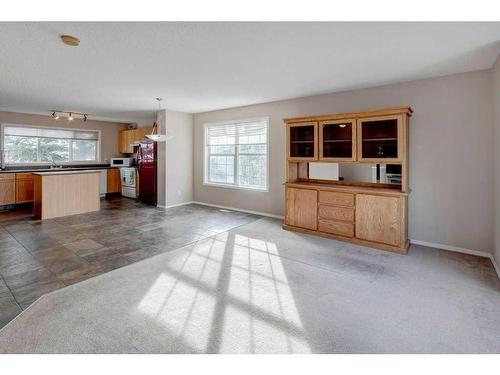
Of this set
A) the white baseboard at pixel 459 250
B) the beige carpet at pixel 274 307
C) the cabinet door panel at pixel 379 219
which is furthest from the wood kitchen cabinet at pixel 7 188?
the white baseboard at pixel 459 250

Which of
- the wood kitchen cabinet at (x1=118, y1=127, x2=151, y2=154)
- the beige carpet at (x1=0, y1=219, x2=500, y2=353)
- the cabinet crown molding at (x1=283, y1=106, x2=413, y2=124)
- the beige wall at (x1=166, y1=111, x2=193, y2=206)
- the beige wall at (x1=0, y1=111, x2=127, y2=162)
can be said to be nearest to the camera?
the beige carpet at (x1=0, y1=219, x2=500, y2=353)

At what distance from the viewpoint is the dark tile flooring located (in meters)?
2.79

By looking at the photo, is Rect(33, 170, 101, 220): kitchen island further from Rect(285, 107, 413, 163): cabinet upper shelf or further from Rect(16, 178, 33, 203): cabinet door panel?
Rect(285, 107, 413, 163): cabinet upper shelf

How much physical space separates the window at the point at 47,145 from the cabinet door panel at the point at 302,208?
6.73m

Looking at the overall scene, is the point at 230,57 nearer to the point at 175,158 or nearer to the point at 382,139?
the point at 382,139

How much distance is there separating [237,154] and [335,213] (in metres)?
2.96

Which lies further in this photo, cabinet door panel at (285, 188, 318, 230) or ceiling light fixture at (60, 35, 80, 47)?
cabinet door panel at (285, 188, 318, 230)

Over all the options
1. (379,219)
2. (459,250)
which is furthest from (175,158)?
(459,250)

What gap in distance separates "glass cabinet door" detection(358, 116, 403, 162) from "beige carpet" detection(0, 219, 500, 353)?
4.59ft

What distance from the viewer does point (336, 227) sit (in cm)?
423

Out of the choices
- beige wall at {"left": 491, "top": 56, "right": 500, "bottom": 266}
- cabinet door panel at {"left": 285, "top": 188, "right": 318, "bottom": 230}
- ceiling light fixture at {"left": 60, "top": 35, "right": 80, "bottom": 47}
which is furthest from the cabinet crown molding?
ceiling light fixture at {"left": 60, "top": 35, "right": 80, "bottom": 47}

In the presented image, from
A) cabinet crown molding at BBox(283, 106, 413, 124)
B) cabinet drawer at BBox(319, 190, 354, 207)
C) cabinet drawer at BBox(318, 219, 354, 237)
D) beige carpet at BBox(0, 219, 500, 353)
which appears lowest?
→ beige carpet at BBox(0, 219, 500, 353)

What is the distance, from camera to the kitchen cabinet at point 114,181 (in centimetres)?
849
